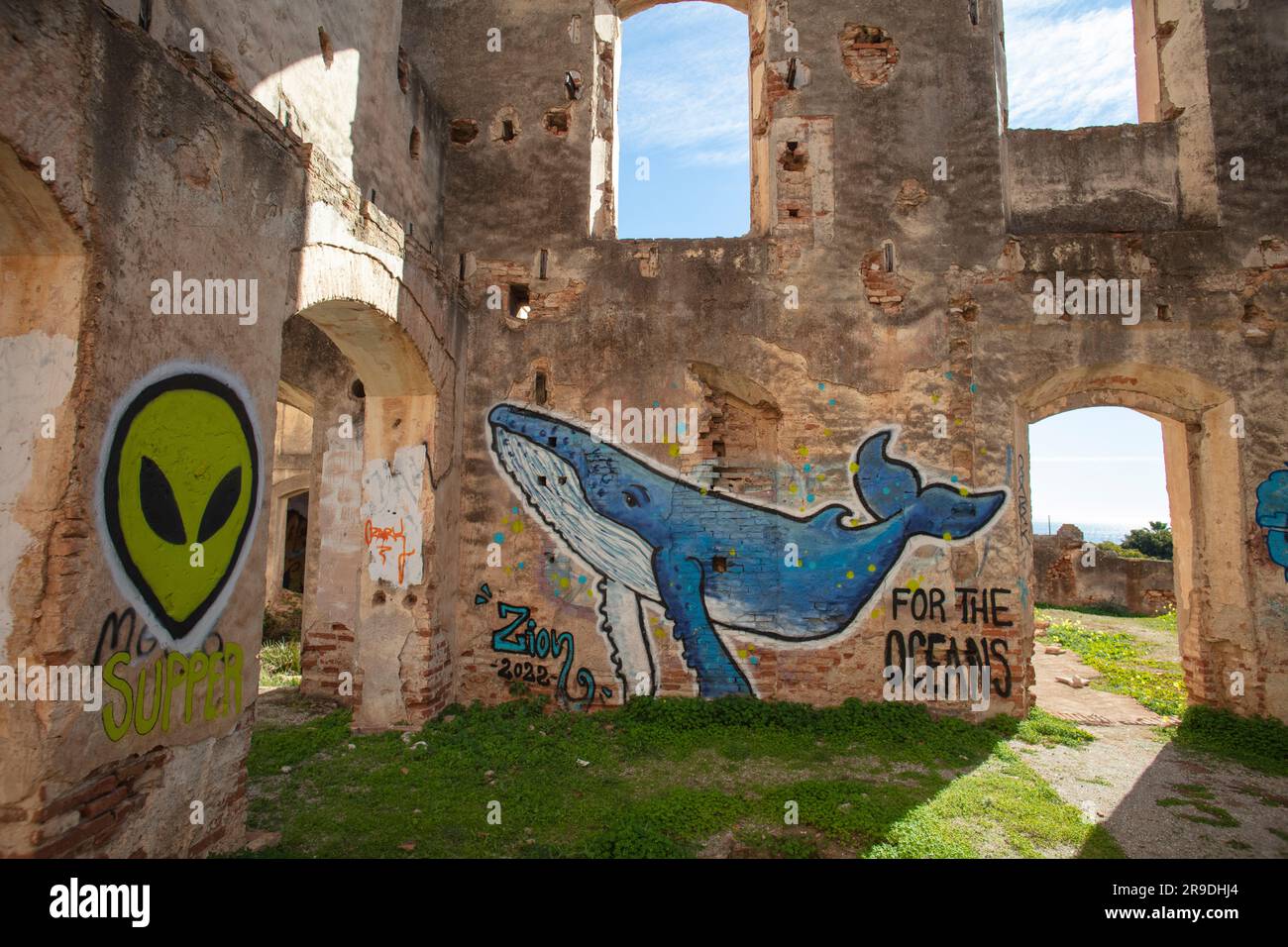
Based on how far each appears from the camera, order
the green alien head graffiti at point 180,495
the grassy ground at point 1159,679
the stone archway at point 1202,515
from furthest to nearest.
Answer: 1. the stone archway at point 1202,515
2. the grassy ground at point 1159,679
3. the green alien head graffiti at point 180,495

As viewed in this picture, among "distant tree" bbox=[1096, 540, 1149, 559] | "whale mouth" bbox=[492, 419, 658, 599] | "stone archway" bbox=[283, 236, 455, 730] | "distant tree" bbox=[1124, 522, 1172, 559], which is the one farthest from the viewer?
"distant tree" bbox=[1124, 522, 1172, 559]

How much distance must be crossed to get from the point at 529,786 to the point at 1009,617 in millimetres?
4707

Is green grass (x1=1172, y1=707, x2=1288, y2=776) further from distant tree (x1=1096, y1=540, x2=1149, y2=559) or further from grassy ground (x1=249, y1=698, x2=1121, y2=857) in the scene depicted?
distant tree (x1=1096, y1=540, x2=1149, y2=559)

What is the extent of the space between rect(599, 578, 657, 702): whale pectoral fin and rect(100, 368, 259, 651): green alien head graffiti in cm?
352

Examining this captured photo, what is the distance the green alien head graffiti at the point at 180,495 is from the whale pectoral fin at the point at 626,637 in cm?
352

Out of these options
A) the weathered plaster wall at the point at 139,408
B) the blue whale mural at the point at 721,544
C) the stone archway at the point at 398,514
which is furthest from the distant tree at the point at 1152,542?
the weathered plaster wall at the point at 139,408

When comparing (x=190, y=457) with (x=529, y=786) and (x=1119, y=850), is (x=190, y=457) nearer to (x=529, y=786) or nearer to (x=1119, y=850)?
(x=529, y=786)

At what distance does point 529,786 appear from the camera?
5047 millimetres

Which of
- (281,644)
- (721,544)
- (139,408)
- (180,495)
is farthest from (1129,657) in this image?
(281,644)

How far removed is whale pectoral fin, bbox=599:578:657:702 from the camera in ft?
22.5

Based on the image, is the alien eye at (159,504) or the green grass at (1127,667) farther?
the green grass at (1127,667)

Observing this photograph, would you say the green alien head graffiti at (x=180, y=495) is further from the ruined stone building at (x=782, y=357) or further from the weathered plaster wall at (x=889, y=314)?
the weathered plaster wall at (x=889, y=314)

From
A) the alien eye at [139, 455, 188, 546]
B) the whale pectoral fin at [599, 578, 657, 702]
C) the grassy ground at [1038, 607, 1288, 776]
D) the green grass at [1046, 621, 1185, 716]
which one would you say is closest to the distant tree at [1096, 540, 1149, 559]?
the grassy ground at [1038, 607, 1288, 776]

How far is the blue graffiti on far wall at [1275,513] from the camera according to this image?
6527 millimetres
